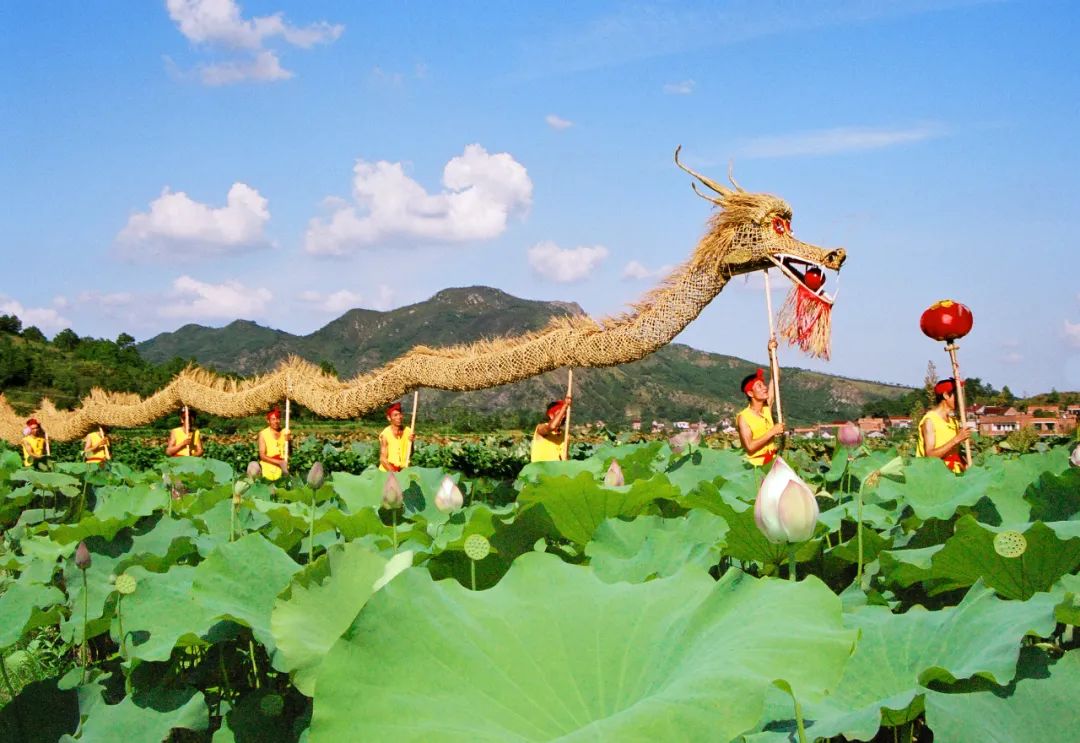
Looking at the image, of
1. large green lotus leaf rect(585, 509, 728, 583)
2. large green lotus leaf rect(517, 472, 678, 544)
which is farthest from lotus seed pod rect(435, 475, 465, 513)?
large green lotus leaf rect(585, 509, 728, 583)

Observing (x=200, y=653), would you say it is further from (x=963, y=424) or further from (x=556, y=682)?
(x=963, y=424)

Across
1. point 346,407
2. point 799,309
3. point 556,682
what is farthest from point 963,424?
point 346,407

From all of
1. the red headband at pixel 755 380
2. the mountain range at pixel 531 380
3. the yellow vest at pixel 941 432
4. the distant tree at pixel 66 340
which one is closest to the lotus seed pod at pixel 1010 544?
the yellow vest at pixel 941 432

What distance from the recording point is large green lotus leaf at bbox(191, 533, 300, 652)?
1.64m

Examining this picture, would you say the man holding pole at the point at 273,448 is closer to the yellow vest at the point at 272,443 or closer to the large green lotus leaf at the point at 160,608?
the yellow vest at the point at 272,443

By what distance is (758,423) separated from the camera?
4.82 m

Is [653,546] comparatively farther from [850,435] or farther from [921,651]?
[850,435]

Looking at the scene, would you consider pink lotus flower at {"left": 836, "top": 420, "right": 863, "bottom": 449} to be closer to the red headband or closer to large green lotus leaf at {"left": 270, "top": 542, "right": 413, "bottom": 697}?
large green lotus leaf at {"left": 270, "top": 542, "right": 413, "bottom": 697}

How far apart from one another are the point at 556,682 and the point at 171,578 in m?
1.26

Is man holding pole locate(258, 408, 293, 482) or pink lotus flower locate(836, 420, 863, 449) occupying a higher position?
pink lotus flower locate(836, 420, 863, 449)

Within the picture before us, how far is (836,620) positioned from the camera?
1.02 metres

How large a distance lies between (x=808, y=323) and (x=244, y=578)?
4757 millimetres

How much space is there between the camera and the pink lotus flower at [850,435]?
254 cm

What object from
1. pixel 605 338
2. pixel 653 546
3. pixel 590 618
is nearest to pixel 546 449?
pixel 605 338
